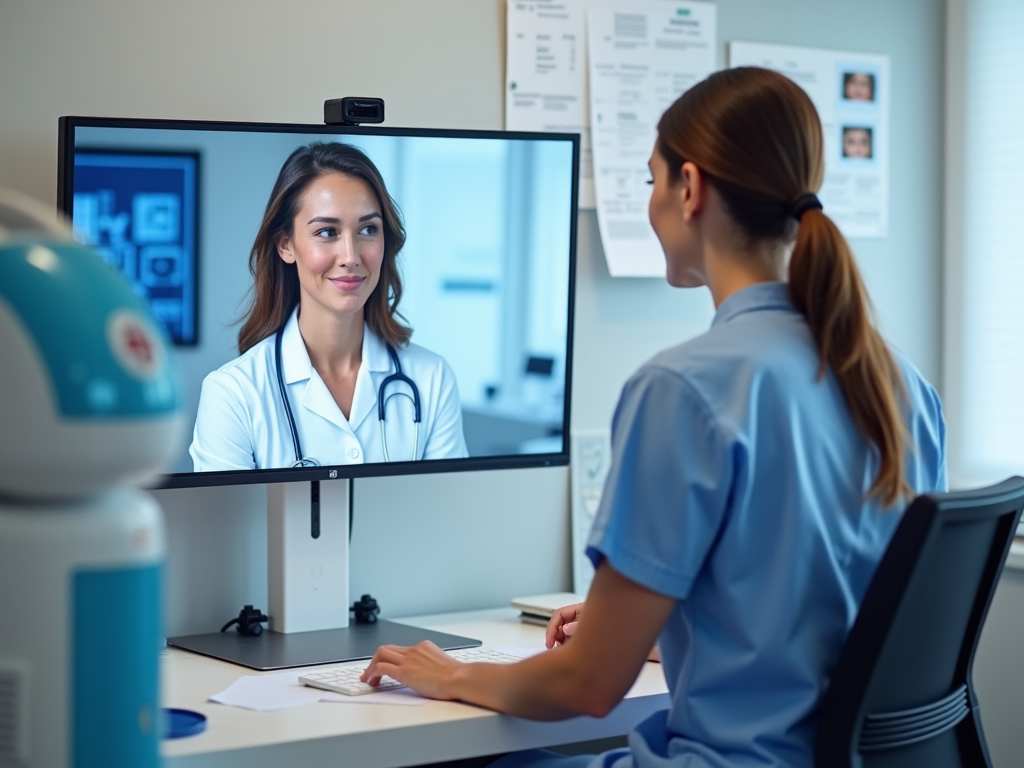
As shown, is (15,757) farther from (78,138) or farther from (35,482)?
(78,138)

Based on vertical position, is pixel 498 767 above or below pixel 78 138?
below

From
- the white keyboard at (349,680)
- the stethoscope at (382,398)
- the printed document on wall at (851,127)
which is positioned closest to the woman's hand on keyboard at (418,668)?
the white keyboard at (349,680)

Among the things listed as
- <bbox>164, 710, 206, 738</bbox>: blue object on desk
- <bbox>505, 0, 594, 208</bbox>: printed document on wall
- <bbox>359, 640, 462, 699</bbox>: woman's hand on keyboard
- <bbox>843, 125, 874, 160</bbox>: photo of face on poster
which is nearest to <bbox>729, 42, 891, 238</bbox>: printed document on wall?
<bbox>843, 125, 874, 160</bbox>: photo of face on poster

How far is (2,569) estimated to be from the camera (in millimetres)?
1097

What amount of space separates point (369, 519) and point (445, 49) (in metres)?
0.81

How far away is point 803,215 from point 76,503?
80cm

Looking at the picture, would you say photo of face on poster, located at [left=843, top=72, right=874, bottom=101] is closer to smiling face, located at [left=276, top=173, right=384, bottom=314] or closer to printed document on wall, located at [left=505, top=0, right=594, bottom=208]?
printed document on wall, located at [left=505, top=0, right=594, bottom=208]

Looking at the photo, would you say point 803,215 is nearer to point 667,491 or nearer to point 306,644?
point 667,491

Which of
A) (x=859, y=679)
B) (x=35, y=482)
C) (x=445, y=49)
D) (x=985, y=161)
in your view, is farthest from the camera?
(x=985, y=161)

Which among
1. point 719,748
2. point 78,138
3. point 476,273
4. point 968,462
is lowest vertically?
point 719,748

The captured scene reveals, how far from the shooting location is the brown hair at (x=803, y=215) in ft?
4.47

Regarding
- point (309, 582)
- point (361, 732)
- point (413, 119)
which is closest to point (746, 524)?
point (361, 732)

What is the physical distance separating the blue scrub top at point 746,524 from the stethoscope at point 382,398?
67 centimetres

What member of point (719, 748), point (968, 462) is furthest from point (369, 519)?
point (968, 462)
